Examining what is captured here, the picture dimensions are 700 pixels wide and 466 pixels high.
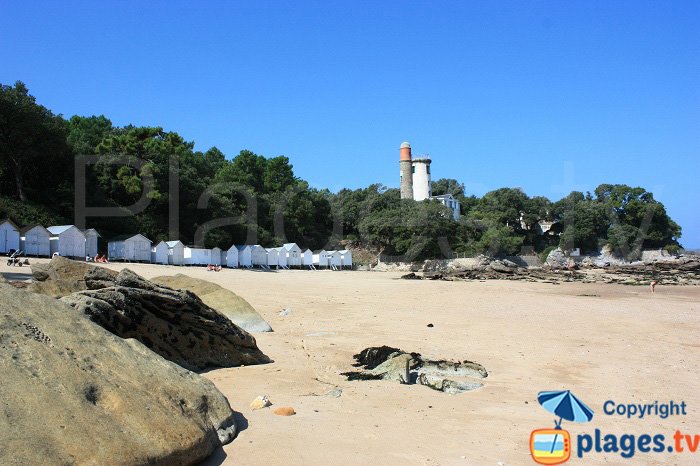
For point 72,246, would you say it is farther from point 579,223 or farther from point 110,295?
point 579,223

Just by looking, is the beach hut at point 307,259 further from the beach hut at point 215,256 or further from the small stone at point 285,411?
the small stone at point 285,411

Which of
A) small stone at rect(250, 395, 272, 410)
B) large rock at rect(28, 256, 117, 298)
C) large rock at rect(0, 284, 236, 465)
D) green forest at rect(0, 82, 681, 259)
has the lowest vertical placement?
small stone at rect(250, 395, 272, 410)

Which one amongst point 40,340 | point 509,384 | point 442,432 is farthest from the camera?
point 509,384

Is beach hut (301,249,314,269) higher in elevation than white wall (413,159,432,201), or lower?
lower

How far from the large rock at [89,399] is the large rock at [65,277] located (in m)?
2.96

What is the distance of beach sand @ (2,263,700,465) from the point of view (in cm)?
434

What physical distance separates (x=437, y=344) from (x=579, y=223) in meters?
77.9

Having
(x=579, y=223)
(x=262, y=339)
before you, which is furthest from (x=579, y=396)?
(x=579, y=223)

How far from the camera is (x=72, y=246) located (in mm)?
37000

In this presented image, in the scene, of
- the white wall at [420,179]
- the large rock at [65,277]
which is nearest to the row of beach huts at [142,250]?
the large rock at [65,277]

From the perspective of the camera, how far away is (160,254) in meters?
42.3

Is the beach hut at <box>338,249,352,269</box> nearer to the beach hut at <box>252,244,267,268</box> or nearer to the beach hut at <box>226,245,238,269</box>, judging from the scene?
the beach hut at <box>252,244,267,268</box>

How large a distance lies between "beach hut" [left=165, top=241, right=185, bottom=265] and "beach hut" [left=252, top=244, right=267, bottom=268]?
803 centimetres

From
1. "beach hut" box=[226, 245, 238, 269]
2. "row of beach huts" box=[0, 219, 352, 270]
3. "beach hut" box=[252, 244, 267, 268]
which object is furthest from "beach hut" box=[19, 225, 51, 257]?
"beach hut" box=[252, 244, 267, 268]
